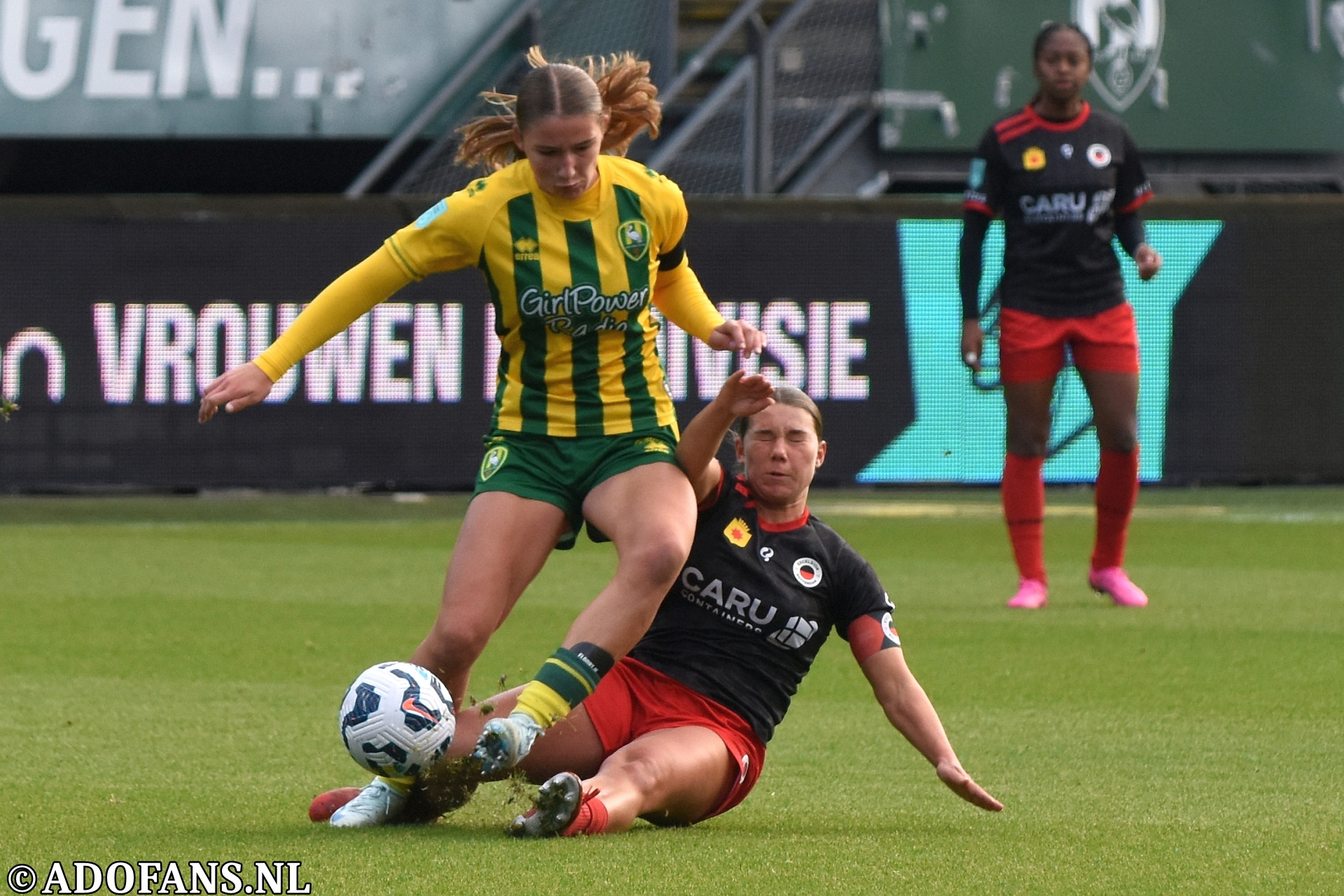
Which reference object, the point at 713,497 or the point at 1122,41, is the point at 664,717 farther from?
the point at 1122,41

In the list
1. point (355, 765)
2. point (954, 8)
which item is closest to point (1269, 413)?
point (954, 8)

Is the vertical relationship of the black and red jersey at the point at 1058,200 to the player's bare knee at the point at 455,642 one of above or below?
above

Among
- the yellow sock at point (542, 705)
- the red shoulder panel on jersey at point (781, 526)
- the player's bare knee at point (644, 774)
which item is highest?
the red shoulder panel on jersey at point (781, 526)

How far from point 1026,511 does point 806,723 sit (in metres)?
2.89

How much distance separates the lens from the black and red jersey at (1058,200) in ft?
29.0

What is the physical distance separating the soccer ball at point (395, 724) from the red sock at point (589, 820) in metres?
0.33

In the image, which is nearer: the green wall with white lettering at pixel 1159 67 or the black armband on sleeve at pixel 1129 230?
the black armband on sleeve at pixel 1129 230

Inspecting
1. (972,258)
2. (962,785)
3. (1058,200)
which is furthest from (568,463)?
(1058,200)

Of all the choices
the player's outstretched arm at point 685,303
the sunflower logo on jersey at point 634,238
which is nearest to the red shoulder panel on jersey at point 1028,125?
the player's outstretched arm at point 685,303

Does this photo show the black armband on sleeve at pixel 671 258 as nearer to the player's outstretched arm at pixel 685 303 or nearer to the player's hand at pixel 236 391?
the player's outstretched arm at pixel 685 303

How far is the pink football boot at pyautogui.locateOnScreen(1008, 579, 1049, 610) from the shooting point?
29.2ft

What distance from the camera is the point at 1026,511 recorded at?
29.5 ft

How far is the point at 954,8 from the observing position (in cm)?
1830

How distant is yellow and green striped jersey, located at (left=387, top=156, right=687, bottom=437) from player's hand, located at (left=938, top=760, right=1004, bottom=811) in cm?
122
